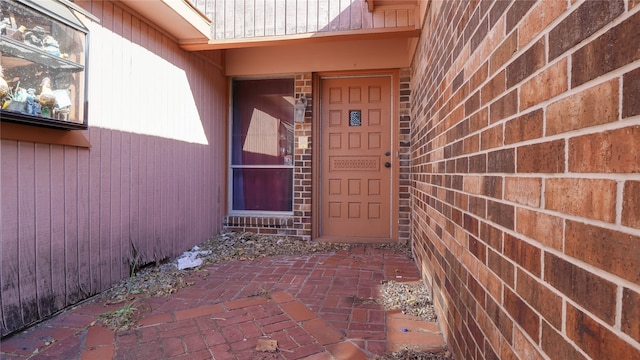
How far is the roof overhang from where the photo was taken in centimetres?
301

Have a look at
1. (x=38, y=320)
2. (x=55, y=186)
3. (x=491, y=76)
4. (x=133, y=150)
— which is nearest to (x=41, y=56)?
(x=55, y=186)

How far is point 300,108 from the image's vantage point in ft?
14.8

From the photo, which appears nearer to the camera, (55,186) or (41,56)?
(41,56)

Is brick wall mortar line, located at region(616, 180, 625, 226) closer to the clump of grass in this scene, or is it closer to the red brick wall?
the red brick wall

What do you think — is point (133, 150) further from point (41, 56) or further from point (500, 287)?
point (500, 287)

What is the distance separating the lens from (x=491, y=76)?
120 cm

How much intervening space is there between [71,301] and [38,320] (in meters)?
0.26

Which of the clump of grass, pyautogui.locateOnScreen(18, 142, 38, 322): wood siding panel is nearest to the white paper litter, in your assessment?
the clump of grass

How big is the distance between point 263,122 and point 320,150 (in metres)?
0.93

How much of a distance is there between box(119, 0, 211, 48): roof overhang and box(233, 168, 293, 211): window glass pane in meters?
1.88

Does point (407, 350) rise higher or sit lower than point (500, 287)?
lower

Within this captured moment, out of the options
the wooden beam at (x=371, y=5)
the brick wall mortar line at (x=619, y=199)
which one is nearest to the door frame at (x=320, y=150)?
the wooden beam at (x=371, y=5)

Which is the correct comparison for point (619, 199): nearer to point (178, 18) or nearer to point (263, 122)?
point (178, 18)

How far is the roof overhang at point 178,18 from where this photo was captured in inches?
119
